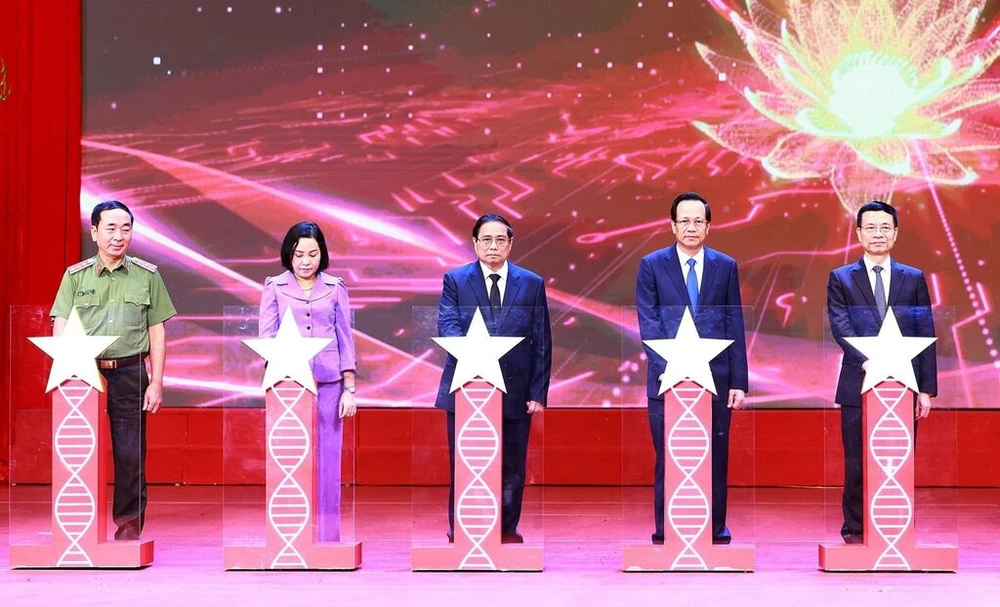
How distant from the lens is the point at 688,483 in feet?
13.6

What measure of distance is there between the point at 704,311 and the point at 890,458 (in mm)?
806

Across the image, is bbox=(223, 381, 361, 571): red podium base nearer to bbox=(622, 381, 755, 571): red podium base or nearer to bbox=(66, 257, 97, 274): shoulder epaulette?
bbox=(66, 257, 97, 274): shoulder epaulette

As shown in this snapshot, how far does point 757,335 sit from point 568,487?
1.39m

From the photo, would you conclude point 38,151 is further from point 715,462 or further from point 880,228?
point 880,228

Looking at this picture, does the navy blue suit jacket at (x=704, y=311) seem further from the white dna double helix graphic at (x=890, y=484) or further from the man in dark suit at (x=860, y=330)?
the white dna double helix graphic at (x=890, y=484)

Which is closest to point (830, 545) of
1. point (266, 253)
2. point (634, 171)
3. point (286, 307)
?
point (286, 307)

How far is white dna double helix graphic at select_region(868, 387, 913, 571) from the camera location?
411 centimetres

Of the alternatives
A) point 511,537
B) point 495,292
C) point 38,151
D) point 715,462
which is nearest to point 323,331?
point 495,292

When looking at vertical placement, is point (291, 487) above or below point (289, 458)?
below

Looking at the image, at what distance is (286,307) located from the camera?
4285 millimetres

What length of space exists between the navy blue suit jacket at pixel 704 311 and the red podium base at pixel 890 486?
467mm

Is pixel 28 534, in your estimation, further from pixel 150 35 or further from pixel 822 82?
pixel 822 82

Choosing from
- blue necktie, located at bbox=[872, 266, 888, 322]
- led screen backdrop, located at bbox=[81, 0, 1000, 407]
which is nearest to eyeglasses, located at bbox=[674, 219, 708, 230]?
blue necktie, located at bbox=[872, 266, 888, 322]

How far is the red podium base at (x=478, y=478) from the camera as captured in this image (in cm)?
417
